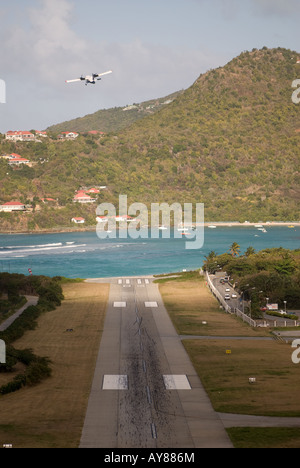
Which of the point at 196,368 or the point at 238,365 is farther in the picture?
the point at 238,365

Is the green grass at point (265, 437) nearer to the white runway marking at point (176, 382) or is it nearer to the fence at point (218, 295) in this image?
the white runway marking at point (176, 382)

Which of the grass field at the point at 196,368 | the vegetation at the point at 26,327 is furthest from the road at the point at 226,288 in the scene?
the vegetation at the point at 26,327

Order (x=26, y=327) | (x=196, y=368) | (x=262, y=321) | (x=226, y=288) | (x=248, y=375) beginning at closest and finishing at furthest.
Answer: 1. (x=248, y=375)
2. (x=196, y=368)
3. (x=26, y=327)
4. (x=262, y=321)
5. (x=226, y=288)

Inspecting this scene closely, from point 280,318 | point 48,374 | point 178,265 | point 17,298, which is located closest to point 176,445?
point 48,374

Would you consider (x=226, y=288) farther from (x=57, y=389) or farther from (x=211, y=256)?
(x=57, y=389)

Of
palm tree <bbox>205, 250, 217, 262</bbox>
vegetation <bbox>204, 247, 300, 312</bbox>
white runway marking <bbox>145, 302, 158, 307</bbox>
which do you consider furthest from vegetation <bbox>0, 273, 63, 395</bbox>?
palm tree <bbox>205, 250, 217, 262</bbox>

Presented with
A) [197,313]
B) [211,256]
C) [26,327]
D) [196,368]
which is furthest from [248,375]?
[211,256]
